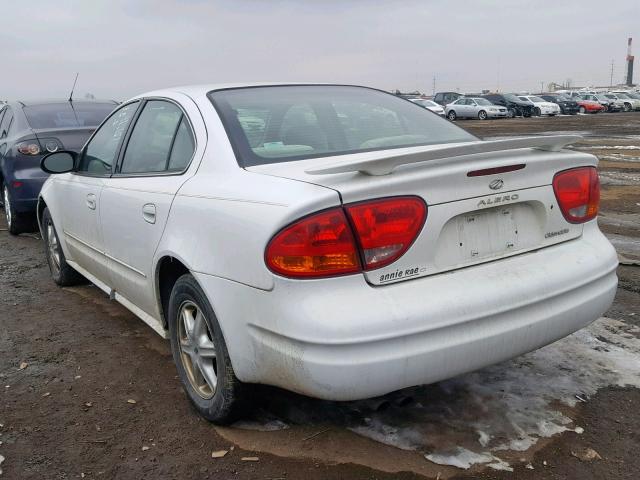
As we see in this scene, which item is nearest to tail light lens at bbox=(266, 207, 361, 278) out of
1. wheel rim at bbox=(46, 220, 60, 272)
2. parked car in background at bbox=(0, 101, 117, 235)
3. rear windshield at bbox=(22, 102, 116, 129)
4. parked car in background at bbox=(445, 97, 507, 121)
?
wheel rim at bbox=(46, 220, 60, 272)

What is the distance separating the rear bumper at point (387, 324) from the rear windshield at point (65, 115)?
5.42m

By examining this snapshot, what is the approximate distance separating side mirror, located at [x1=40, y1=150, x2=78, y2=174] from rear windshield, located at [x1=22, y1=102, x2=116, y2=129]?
288 cm

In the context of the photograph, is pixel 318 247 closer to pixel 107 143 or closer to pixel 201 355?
pixel 201 355

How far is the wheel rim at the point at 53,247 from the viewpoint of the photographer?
5.24m

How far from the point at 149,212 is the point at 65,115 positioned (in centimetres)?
493

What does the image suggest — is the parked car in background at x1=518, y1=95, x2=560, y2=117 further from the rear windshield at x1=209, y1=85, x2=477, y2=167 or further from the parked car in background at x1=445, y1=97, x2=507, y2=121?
the rear windshield at x1=209, y1=85, x2=477, y2=167

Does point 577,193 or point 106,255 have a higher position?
point 577,193

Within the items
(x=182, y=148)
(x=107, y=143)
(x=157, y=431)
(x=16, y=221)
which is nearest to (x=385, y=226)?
(x=182, y=148)

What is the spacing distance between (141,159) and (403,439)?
2.12m

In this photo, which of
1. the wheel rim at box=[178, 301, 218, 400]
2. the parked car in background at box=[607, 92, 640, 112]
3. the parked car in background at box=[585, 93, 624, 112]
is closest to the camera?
the wheel rim at box=[178, 301, 218, 400]

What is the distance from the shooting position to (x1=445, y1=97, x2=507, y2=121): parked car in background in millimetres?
37125

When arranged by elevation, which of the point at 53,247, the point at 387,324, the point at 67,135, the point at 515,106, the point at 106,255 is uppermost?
the point at 67,135

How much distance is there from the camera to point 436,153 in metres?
2.44

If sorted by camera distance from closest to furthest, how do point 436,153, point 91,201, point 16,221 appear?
1. point 436,153
2. point 91,201
3. point 16,221
